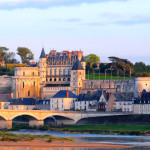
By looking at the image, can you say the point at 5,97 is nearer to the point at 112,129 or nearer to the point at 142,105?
the point at 142,105

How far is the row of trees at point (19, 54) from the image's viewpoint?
138125mm

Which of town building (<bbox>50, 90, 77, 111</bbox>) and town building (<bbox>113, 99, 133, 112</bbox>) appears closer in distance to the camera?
Answer: town building (<bbox>113, 99, 133, 112</bbox>)

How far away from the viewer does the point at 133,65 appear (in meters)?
131

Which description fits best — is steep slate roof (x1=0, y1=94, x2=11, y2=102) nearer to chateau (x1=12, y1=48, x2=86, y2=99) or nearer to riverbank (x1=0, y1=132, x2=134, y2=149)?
chateau (x1=12, y1=48, x2=86, y2=99)

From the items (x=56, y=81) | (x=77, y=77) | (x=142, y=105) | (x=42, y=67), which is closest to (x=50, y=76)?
(x=56, y=81)

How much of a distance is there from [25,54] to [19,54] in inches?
49.1

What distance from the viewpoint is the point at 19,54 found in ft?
454

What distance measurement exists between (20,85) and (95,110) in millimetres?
20683

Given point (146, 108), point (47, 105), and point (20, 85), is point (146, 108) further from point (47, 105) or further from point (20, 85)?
point (20, 85)

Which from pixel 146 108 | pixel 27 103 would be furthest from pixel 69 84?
pixel 146 108

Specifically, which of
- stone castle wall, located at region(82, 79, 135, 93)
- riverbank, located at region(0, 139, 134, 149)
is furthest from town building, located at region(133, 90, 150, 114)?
riverbank, located at region(0, 139, 134, 149)

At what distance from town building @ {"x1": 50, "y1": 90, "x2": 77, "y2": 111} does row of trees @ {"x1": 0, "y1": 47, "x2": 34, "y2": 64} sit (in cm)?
3780

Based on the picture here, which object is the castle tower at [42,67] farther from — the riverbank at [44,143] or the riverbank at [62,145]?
the riverbank at [62,145]

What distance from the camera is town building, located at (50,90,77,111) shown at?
100 metres
